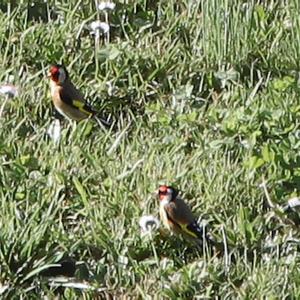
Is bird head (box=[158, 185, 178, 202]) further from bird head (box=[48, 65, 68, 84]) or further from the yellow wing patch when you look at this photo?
bird head (box=[48, 65, 68, 84])

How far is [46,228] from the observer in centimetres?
511

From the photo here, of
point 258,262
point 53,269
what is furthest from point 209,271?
point 53,269

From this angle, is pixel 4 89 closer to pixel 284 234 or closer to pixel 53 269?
pixel 53 269

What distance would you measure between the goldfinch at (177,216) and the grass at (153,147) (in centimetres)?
8

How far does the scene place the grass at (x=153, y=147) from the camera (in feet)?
16.5

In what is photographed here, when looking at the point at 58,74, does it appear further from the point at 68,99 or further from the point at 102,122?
the point at 102,122

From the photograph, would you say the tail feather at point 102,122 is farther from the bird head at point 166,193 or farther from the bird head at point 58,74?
the bird head at point 166,193

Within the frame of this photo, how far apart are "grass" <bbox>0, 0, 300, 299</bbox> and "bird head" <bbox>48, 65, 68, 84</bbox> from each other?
0.15 meters

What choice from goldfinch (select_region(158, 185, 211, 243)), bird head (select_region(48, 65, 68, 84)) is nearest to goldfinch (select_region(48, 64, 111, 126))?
bird head (select_region(48, 65, 68, 84))

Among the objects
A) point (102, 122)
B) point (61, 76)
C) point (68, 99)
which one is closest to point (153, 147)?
point (102, 122)

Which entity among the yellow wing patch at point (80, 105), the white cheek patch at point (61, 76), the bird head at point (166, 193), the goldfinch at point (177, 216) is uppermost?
the white cheek patch at point (61, 76)

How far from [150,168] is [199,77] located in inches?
31.0

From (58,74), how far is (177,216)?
3.56 feet

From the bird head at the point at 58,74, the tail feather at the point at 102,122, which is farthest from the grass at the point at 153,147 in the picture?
the bird head at the point at 58,74
